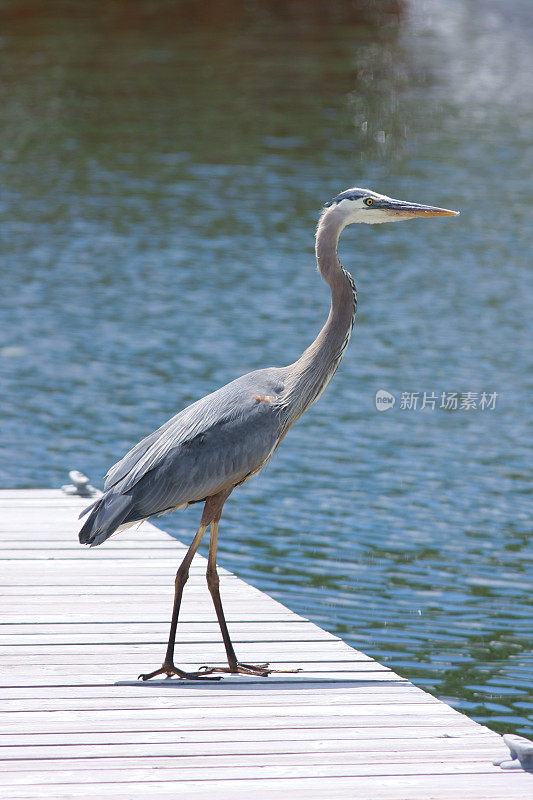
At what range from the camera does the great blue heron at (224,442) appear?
205 inches

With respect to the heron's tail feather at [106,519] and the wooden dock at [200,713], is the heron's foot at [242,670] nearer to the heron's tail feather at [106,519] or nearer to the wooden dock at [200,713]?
the wooden dock at [200,713]

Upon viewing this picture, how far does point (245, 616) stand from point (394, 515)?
13.2 ft

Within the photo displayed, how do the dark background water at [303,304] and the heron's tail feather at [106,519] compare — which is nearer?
the heron's tail feather at [106,519]

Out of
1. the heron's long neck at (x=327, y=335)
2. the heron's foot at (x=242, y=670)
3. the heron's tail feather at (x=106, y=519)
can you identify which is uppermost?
the heron's long neck at (x=327, y=335)

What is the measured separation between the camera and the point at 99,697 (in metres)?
4.84

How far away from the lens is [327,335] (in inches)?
214

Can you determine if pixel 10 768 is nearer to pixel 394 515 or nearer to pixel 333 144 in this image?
pixel 394 515

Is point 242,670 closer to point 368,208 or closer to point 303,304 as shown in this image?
point 368,208

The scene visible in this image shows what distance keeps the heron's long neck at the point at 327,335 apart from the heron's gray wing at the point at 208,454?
115mm

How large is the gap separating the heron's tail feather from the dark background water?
92.7 inches

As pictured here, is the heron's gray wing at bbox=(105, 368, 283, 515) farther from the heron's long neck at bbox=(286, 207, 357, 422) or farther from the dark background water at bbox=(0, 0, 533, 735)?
the dark background water at bbox=(0, 0, 533, 735)
